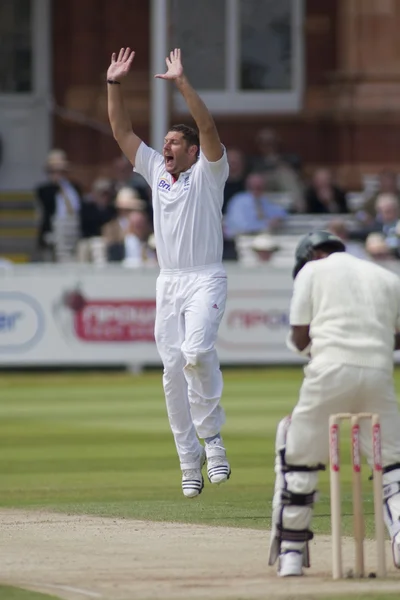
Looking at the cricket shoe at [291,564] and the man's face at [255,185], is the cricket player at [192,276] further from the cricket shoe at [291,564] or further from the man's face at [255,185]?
the man's face at [255,185]

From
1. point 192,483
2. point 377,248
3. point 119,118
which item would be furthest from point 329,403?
point 377,248

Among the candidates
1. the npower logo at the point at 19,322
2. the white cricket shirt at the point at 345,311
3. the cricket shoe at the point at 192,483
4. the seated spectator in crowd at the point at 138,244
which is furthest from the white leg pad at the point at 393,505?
the seated spectator in crowd at the point at 138,244

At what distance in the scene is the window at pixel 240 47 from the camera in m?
26.1

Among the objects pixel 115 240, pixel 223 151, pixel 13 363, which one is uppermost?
pixel 223 151

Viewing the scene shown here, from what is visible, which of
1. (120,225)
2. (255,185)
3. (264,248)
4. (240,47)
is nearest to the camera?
(264,248)

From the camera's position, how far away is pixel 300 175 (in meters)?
24.0

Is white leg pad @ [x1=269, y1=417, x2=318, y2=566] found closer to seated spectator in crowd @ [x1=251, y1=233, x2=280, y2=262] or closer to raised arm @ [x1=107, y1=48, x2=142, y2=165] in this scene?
raised arm @ [x1=107, y1=48, x2=142, y2=165]

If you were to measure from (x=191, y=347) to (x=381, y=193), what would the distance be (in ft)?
42.4

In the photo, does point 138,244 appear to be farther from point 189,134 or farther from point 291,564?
point 291,564

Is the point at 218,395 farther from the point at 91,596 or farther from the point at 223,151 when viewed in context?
the point at 91,596

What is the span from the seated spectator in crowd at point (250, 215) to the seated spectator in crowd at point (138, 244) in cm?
145

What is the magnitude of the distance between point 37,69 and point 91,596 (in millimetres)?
19837

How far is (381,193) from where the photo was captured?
22.0 meters

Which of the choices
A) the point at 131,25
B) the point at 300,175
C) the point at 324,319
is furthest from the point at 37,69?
the point at 324,319
